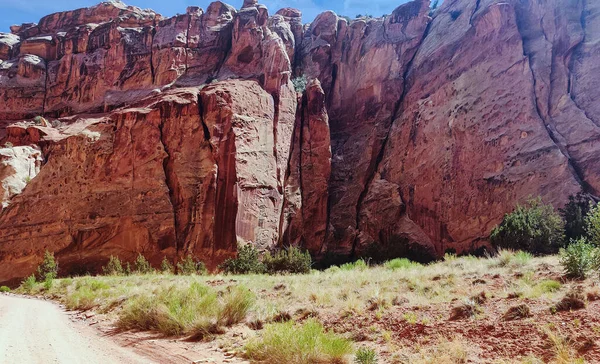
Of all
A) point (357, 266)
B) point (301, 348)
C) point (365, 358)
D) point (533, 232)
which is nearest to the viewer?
point (365, 358)

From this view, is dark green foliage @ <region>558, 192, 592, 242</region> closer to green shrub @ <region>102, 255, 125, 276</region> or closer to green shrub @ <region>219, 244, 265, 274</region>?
green shrub @ <region>219, 244, 265, 274</region>

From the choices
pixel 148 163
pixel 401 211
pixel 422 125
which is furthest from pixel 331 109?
pixel 148 163

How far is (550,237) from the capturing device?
2611 centimetres

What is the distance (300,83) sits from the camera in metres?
50.8

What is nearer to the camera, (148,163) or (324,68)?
(148,163)

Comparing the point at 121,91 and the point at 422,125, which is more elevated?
the point at 121,91

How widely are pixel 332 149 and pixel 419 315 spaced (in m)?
41.1

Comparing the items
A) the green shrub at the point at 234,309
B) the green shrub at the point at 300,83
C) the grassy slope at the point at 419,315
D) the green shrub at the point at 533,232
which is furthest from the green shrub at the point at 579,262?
the green shrub at the point at 300,83

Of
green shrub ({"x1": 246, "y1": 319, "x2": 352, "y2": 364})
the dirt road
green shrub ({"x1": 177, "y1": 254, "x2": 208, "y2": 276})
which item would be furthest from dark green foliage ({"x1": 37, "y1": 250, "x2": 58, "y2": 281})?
green shrub ({"x1": 246, "y1": 319, "x2": 352, "y2": 364})

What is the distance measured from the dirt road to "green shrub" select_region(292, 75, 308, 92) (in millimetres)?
42210

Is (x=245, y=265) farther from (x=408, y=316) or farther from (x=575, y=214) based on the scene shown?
(x=575, y=214)

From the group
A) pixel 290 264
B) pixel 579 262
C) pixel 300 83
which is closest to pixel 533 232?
pixel 290 264

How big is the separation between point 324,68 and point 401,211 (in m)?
24.8

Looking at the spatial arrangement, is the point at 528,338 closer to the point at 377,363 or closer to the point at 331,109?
the point at 377,363
